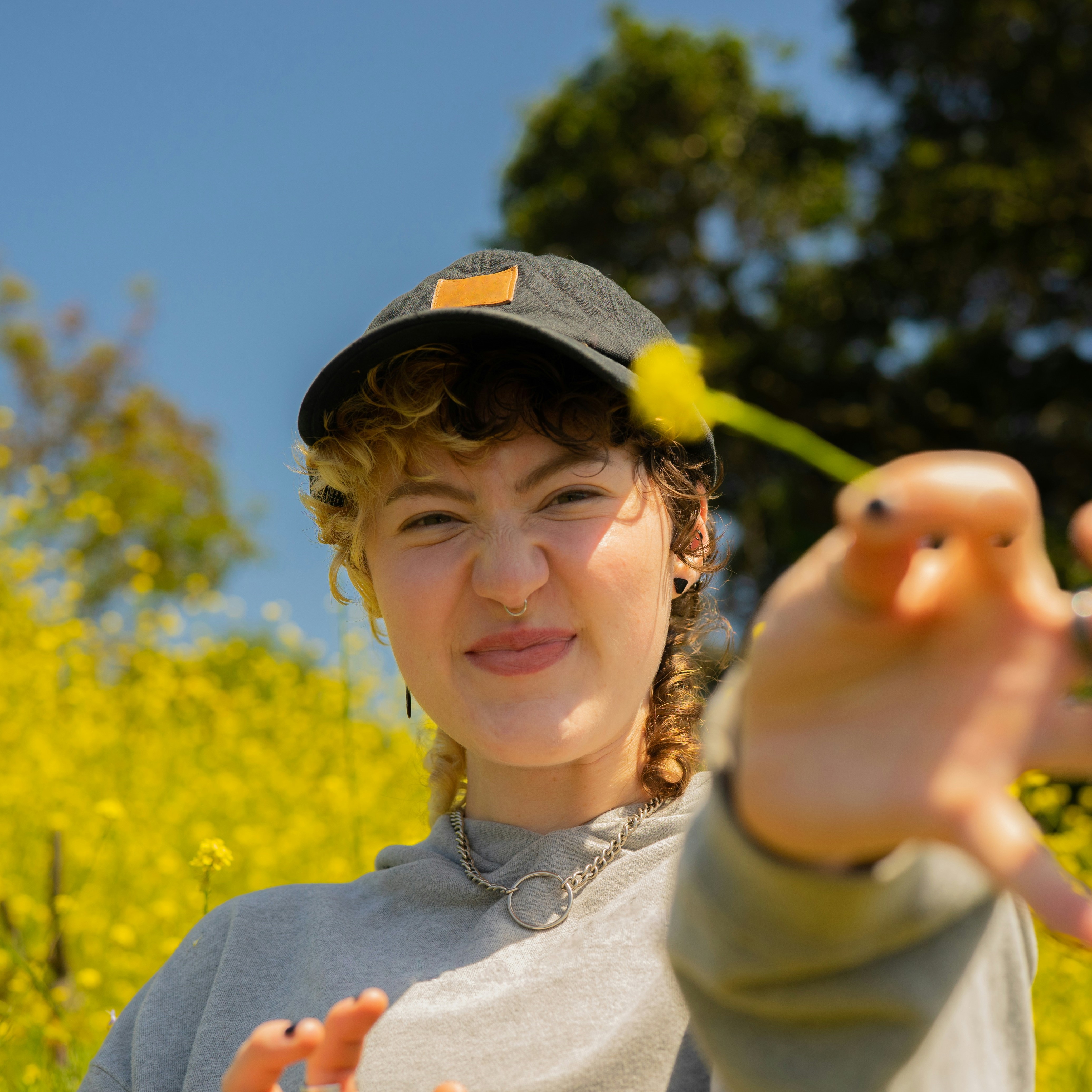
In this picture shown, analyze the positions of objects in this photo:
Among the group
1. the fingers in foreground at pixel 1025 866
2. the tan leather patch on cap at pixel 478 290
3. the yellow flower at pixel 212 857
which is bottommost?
the yellow flower at pixel 212 857

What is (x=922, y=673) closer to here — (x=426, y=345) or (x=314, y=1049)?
(x=314, y=1049)

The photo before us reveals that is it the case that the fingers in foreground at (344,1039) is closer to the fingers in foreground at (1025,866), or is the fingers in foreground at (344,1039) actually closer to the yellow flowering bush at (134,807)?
the fingers in foreground at (1025,866)

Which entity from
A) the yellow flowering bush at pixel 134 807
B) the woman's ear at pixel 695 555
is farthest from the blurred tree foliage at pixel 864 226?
the woman's ear at pixel 695 555

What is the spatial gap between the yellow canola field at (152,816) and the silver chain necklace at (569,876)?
49cm

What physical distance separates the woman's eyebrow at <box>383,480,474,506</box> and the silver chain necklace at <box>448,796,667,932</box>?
1.53 ft

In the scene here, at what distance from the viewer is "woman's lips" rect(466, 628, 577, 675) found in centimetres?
131

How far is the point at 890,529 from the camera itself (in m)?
0.48

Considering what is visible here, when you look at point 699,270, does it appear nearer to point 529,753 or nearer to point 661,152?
point 661,152

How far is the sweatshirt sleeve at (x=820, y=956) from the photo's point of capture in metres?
0.59

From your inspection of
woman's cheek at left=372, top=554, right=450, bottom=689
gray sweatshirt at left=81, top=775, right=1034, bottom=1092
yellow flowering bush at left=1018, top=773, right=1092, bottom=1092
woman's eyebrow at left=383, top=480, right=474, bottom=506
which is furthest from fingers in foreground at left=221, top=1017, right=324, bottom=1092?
yellow flowering bush at left=1018, top=773, right=1092, bottom=1092

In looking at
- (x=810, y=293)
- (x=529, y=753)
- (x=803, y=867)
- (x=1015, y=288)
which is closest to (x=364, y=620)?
(x=529, y=753)

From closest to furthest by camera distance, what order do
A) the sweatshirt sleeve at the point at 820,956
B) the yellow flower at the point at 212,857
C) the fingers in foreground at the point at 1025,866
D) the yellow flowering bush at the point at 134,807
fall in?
1. the fingers in foreground at the point at 1025,866
2. the sweatshirt sleeve at the point at 820,956
3. the yellow flower at the point at 212,857
4. the yellow flowering bush at the point at 134,807

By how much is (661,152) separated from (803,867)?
12624 millimetres

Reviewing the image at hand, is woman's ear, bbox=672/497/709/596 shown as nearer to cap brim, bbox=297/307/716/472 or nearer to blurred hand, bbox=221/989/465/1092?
cap brim, bbox=297/307/716/472
